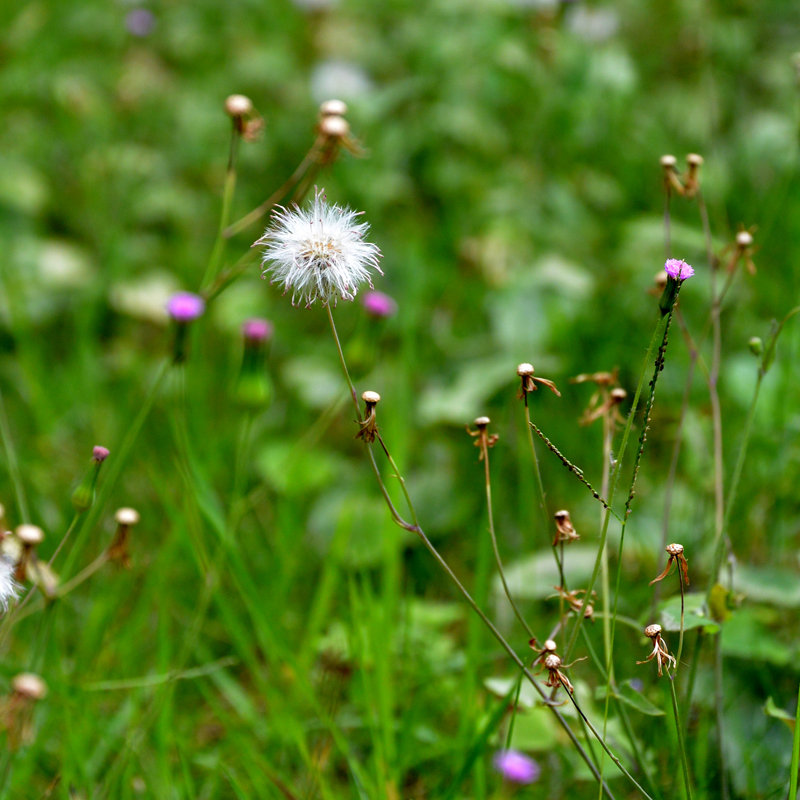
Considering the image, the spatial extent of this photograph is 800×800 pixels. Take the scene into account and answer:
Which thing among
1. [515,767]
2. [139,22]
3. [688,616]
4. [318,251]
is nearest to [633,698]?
[688,616]

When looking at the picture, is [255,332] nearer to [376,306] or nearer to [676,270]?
[376,306]

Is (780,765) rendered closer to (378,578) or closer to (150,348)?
(378,578)

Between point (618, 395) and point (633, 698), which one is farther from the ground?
point (618, 395)

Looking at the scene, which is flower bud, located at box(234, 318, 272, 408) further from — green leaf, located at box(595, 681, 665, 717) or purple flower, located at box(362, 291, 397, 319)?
green leaf, located at box(595, 681, 665, 717)

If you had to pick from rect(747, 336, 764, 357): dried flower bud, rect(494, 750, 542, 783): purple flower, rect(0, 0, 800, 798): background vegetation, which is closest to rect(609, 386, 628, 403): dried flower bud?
rect(747, 336, 764, 357): dried flower bud

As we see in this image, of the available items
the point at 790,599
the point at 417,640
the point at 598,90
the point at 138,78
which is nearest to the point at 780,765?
the point at 790,599

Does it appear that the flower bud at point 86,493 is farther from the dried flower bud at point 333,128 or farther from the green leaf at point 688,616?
the green leaf at point 688,616

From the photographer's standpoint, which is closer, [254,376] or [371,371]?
[254,376]
